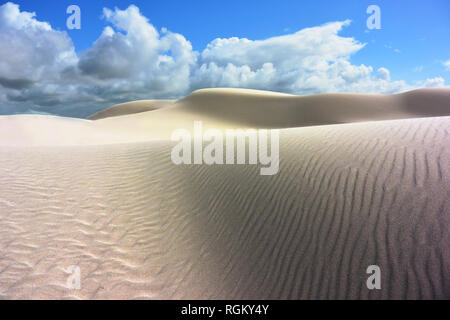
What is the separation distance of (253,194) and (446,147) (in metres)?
3.81

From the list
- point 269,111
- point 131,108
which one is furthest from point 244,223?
point 131,108

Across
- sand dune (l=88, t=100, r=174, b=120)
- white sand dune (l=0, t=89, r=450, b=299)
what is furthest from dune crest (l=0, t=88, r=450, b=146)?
sand dune (l=88, t=100, r=174, b=120)

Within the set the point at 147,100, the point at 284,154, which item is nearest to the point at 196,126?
the point at 284,154

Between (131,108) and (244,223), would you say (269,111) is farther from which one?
(131,108)

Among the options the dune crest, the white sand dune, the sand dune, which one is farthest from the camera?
the sand dune

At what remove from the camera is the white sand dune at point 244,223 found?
12.9 feet

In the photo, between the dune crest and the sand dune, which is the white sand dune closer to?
the dune crest

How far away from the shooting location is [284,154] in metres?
6.85

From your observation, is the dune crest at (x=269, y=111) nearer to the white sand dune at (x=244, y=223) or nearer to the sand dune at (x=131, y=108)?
the white sand dune at (x=244, y=223)

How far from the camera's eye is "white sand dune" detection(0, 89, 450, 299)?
393cm

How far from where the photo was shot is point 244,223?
5.09 m

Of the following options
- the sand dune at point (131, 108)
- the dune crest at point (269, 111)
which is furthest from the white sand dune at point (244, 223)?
the sand dune at point (131, 108)

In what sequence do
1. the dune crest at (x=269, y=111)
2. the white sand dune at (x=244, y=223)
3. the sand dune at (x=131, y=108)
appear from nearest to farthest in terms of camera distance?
1. the white sand dune at (x=244, y=223)
2. the dune crest at (x=269, y=111)
3. the sand dune at (x=131, y=108)
